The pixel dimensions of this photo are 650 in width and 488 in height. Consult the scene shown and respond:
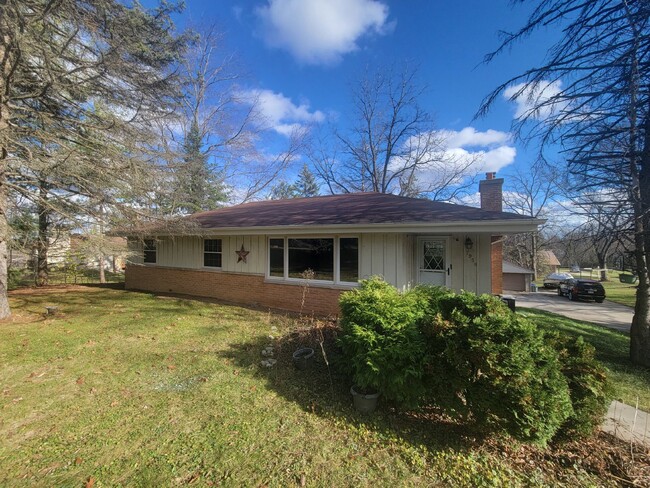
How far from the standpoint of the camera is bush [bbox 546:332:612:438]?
107 inches

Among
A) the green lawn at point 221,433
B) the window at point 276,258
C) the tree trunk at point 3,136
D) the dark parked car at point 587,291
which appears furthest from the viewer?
the dark parked car at point 587,291

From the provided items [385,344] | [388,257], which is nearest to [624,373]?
[388,257]

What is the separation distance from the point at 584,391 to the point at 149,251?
47.5 feet

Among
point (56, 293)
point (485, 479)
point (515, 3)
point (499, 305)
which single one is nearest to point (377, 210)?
point (515, 3)

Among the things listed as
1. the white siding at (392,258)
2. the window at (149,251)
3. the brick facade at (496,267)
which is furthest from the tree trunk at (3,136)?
the brick facade at (496,267)

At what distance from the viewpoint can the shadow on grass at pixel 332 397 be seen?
121 inches

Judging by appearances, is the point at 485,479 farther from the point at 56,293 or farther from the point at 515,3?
the point at 56,293

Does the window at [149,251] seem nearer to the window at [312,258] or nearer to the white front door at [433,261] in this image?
the window at [312,258]

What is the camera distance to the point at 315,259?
8.59 meters

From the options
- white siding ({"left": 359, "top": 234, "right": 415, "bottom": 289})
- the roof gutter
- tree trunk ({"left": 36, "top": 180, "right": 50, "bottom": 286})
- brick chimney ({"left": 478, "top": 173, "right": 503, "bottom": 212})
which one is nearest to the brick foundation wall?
white siding ({"left": 359, "top": 234, "right": 415, "bottom": 289})

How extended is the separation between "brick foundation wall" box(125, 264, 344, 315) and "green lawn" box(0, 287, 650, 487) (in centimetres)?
296

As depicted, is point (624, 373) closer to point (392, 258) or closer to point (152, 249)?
point (392, 258)

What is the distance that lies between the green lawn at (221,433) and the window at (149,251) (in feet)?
25.2

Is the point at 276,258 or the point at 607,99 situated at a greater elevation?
the point at 607,99
